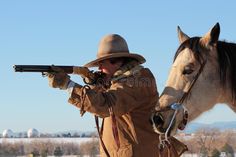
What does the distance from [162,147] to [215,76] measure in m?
0.68

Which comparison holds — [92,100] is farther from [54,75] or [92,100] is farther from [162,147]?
[162,147]

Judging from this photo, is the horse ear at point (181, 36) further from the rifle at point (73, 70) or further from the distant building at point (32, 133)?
the distant building at point (32, 133)

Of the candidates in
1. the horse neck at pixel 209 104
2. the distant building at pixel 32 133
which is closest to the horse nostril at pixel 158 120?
the horse neck at pixel 209 104

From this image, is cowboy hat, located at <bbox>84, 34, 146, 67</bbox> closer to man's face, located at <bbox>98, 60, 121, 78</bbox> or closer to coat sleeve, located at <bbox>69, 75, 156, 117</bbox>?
man's face, located at <bbox>98, 60, 121, 78</bbox>

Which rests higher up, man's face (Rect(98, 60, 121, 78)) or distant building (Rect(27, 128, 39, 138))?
man's face (Rect(98, 60, 121, 78))

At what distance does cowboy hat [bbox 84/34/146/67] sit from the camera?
502cm

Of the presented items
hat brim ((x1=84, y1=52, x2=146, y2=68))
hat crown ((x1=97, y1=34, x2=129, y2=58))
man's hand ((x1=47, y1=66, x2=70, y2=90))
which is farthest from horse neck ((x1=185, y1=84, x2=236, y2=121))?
man's hand ((x1=47, y1=66, x2=70, y2=90))

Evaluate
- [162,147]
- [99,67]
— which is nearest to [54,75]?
[99,67]

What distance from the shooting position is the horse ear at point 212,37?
4551 mm

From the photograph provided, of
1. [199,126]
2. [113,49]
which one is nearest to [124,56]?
[113,49]

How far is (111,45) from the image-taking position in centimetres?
513

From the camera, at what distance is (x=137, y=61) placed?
201 inches

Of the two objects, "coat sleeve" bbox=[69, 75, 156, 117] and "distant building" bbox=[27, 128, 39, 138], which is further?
"distant building" bbox=[27, 128, 39, 138]

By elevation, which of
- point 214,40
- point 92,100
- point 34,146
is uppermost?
point 214,40
